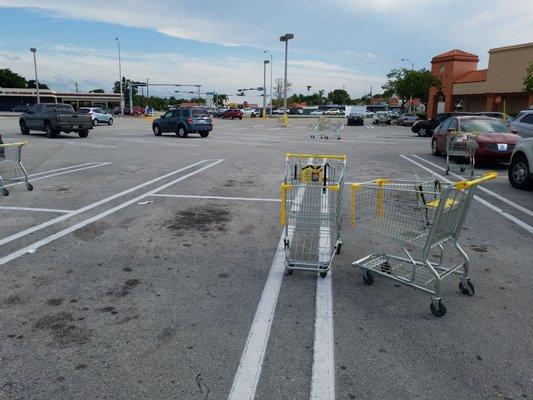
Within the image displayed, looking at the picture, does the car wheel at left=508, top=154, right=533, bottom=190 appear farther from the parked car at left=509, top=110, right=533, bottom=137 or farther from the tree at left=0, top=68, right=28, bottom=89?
the tree at left=0, top=68, right=28, bottom=89

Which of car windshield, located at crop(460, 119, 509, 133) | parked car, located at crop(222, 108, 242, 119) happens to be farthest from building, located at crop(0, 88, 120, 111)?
car windshield, located at crop(460, 119, 509, 133)

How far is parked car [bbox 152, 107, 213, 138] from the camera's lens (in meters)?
25.8

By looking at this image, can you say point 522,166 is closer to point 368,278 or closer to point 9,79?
point 368,278

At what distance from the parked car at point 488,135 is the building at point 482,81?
24.8 meters

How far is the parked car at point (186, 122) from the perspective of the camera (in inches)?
1016

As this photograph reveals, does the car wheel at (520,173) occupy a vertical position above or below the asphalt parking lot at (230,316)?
above

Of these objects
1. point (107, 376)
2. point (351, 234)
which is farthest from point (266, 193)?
point (107, 376)

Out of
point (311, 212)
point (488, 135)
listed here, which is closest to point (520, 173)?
point (488, 135)

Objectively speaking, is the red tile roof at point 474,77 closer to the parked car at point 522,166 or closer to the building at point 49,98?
the parked car at point 522,166

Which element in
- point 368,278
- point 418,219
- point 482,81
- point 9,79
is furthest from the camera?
point 9,79

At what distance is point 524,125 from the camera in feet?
50.5

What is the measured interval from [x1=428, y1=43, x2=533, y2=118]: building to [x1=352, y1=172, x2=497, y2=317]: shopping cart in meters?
36.6

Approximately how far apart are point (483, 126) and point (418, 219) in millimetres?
11600

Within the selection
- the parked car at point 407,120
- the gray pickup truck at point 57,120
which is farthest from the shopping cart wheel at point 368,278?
the parked car at point 407,120
